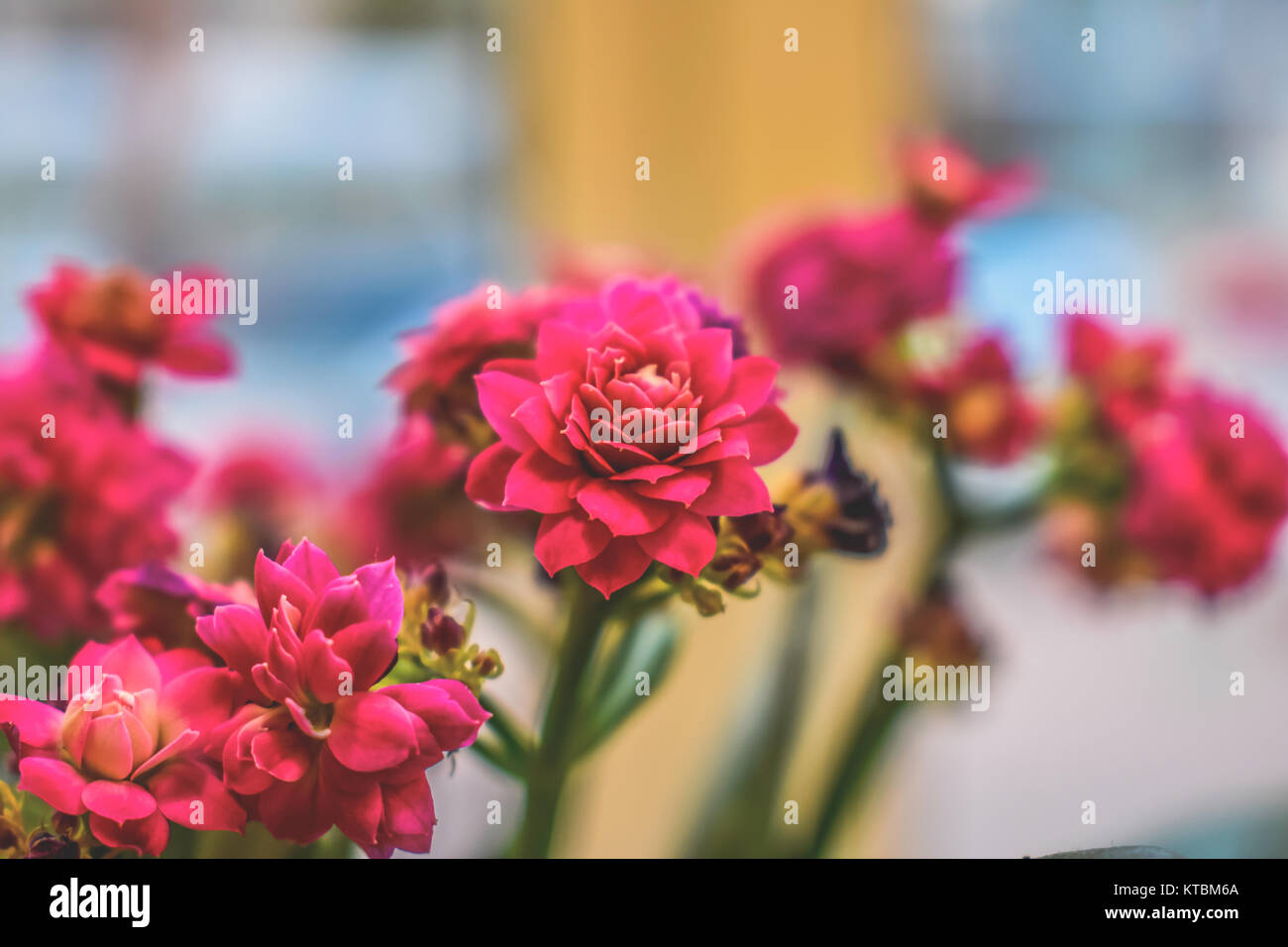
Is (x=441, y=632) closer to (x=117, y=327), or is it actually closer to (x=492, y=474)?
(x=492, y=474)

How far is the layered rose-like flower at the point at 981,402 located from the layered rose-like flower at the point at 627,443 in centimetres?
15

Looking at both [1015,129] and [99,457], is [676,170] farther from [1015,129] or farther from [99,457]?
[99,457]

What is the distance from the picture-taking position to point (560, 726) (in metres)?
0.27

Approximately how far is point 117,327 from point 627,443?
0.54 feet

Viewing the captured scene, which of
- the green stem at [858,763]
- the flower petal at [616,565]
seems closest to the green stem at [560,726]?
the flower petal at [616,565]

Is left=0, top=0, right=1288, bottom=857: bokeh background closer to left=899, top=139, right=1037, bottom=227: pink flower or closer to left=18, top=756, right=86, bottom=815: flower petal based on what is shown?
left=899, top=139, right=1037, bottom=227: pink flower

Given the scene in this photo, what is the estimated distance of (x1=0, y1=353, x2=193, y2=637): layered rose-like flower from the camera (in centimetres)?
29

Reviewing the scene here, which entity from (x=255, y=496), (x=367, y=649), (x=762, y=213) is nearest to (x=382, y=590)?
(x=367, y=649)

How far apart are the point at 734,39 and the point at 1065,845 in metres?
0.85

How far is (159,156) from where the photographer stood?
1.26m

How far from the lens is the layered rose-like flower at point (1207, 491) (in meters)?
0.35

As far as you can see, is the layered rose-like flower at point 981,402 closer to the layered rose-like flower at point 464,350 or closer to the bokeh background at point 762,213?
the bokeh background at point 762,213
